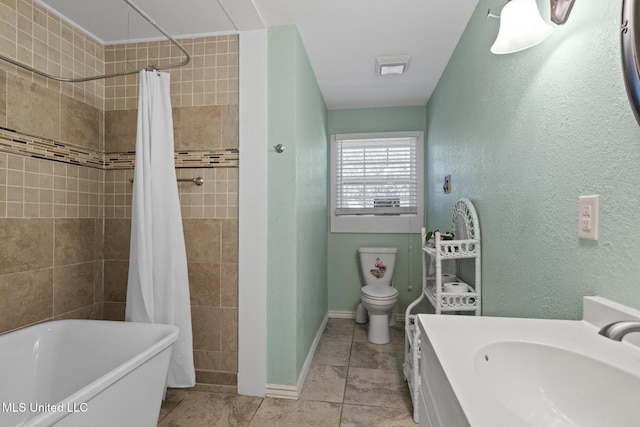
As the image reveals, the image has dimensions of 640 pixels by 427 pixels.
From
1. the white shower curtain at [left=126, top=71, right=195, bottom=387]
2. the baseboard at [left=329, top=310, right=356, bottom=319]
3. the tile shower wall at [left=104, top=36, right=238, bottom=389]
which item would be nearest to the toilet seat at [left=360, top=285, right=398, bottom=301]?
the baseboard at [left=329, top=310, right=356, bottom=319]

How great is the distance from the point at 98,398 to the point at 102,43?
2.26m

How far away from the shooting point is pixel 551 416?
27.8 inches

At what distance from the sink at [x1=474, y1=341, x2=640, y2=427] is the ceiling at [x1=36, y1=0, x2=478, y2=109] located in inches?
72.1

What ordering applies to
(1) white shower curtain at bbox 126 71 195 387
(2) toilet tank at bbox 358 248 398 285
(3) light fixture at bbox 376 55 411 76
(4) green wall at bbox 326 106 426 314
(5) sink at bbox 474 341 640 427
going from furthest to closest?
1. (4) green wall at bbox 326 106 426 314
2. (2) toilet tank at bbox 358 248 398 285
3. (3) light fixture at bbox 376 55 411 76
4. (1) white shower curtain at bbox 126 71 195 387
5. (5) sink at bbox 474 341 640 427

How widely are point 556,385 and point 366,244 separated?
2663mm

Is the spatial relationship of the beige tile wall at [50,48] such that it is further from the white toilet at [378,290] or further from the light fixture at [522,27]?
the white toilet at [378,290]

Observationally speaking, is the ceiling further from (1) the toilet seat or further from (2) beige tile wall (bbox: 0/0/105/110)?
(1) the toilet seat

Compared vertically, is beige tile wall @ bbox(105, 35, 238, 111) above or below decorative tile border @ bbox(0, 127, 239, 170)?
above

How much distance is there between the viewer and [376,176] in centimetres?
342

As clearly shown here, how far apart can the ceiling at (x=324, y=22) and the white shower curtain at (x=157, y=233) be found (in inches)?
19.2

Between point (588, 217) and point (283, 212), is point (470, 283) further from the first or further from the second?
point (283, 212)

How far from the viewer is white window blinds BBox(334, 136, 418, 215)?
11.0 feet

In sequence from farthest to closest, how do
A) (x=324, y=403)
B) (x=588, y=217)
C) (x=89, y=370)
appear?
(x=324, y=403)
(x=89, y=370)
(x=588, y=217)

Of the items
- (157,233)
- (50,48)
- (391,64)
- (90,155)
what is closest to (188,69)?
(50,48)
